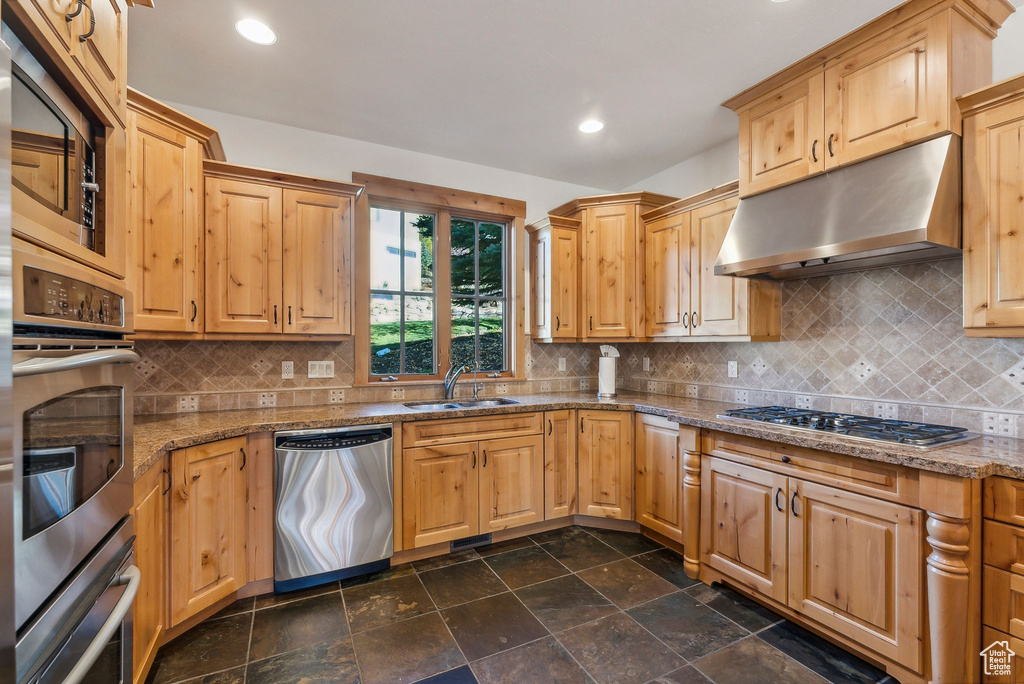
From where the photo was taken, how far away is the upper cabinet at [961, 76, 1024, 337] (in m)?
1.71

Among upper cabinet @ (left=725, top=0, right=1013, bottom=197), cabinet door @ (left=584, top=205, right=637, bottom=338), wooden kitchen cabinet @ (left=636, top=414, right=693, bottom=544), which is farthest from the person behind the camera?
cabinet door @ (left=584, top=205, right=637, bottom=338)

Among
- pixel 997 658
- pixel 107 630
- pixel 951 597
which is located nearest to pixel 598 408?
pixel 951 597

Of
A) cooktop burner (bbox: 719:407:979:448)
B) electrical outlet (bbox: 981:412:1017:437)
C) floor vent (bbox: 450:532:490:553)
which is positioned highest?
electrical outlet (bbox: 981:412:1017:437)

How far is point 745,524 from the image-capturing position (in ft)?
7.51

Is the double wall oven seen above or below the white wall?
below

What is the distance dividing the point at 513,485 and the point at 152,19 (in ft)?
10.0

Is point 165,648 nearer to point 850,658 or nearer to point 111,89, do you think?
point 111,89

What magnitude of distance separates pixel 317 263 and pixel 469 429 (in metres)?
1.39

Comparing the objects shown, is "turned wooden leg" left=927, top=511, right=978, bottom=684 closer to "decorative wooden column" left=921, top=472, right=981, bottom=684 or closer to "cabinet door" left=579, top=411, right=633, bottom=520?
"decorative wooden column" left=921, top=472, right=981, bottom=684

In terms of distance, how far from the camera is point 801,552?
2.04m

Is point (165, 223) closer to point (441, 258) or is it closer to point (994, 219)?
point (441, 258)

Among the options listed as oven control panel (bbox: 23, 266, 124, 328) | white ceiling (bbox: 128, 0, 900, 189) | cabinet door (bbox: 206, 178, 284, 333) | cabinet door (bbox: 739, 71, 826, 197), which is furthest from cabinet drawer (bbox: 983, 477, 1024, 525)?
cabinet door (bbox: 206, 178, 284, 333)

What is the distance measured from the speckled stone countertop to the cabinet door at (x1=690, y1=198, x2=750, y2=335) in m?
0.53

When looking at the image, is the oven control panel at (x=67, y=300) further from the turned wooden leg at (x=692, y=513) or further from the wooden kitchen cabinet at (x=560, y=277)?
the wooden kitchen cabinet at (x=560, y=277)
